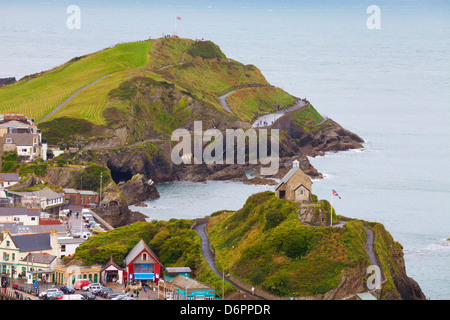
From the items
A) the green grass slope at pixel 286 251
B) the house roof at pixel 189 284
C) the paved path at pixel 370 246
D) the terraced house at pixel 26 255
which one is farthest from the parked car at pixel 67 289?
the paved path at pixel 370 246

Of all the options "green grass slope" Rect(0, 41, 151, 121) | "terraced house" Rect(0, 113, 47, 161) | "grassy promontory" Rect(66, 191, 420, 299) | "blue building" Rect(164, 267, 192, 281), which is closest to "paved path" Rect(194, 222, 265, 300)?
"grassy promontory" Rect(66, 191, 420, 299)

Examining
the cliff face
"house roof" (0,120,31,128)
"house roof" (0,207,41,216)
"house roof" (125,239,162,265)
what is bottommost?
the cliff face

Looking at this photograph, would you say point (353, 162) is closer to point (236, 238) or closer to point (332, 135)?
point (332, 135)

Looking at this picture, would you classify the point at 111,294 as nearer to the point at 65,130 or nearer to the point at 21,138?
the point at 21,138

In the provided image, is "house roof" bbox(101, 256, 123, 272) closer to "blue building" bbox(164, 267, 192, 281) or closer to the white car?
"blue building" bbox(164, 267, 192, 281)

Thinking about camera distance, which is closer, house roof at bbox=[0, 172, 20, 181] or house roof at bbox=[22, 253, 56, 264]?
house roof at bbox=[22, 253, 56, 264]

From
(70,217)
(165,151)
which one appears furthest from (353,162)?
(70,217)
